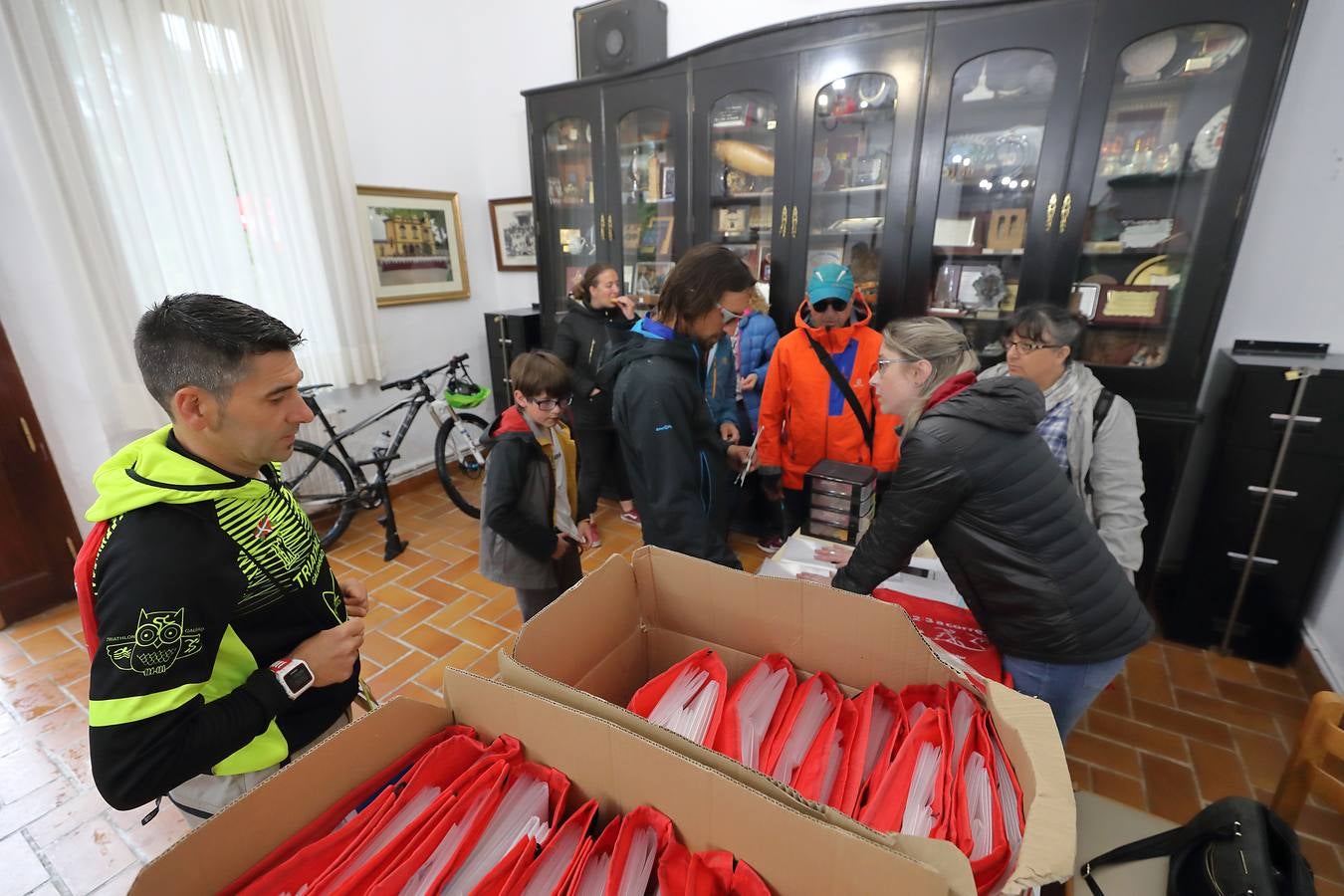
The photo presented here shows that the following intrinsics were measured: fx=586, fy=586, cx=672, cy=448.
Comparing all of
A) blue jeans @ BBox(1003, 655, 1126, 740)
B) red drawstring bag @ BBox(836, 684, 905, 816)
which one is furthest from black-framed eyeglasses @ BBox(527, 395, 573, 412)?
blue jeans @ BBox(1003, 655, 1126, 740)

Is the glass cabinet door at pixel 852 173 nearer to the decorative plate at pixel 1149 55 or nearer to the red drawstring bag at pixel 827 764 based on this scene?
the decorative plate at pixel 1149 55

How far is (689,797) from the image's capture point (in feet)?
2.15

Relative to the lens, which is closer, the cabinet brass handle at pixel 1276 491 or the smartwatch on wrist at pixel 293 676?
the smartwatch on wrist at pixel 293 676

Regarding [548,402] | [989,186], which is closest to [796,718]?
[548,402]

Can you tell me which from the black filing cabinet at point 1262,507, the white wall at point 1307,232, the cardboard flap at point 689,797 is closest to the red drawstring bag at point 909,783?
the cardboard flap at point 689,797

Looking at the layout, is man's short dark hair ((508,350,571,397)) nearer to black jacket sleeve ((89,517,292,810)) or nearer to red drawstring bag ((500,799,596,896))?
black jacket sleeve ((89,517,292,810))

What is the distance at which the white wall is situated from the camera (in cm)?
225

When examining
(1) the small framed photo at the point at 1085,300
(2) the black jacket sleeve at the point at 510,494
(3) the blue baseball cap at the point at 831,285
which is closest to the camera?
(2) the black jacket sleeve at the point at 510,494

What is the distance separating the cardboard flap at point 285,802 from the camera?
1.96 feet

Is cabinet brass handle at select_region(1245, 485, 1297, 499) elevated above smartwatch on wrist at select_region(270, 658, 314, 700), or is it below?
below

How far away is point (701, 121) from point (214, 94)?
244 centimetres

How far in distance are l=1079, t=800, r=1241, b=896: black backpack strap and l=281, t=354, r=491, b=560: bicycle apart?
3320 millimetres

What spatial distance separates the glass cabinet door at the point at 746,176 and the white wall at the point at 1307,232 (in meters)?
1.98

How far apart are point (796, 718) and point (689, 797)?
0.26 metres
